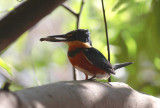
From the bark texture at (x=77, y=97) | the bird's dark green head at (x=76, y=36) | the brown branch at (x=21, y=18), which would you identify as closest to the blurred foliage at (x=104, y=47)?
the bird's dark green head at (x=76, y=36)

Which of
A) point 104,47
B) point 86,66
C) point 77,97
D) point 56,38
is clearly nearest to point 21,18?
point 77,97

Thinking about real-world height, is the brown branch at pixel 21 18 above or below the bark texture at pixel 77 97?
above

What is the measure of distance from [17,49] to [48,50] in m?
0.24

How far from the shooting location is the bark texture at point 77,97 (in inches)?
28.3

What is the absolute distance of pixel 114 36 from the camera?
6.33ft

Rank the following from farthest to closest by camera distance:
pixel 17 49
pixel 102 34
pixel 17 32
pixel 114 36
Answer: pixel 17 49, pixel 102 34, pixel 114 36, pixel 17 32

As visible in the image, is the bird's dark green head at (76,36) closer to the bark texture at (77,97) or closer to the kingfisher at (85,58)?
the kingfisher at (85,58)

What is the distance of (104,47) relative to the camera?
1864 millimetres

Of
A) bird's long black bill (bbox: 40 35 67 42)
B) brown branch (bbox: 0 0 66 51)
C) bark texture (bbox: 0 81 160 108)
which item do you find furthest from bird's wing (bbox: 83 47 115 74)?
brown branch (bbox: 0 0 66 51)

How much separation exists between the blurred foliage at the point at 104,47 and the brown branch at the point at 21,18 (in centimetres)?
47

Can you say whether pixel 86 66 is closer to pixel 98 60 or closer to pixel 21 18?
pixel 98 60

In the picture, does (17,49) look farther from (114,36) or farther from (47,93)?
(47,93)

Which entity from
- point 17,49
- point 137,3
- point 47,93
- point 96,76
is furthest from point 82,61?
point 17,49

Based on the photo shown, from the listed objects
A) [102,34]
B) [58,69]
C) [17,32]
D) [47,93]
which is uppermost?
[17,32]
